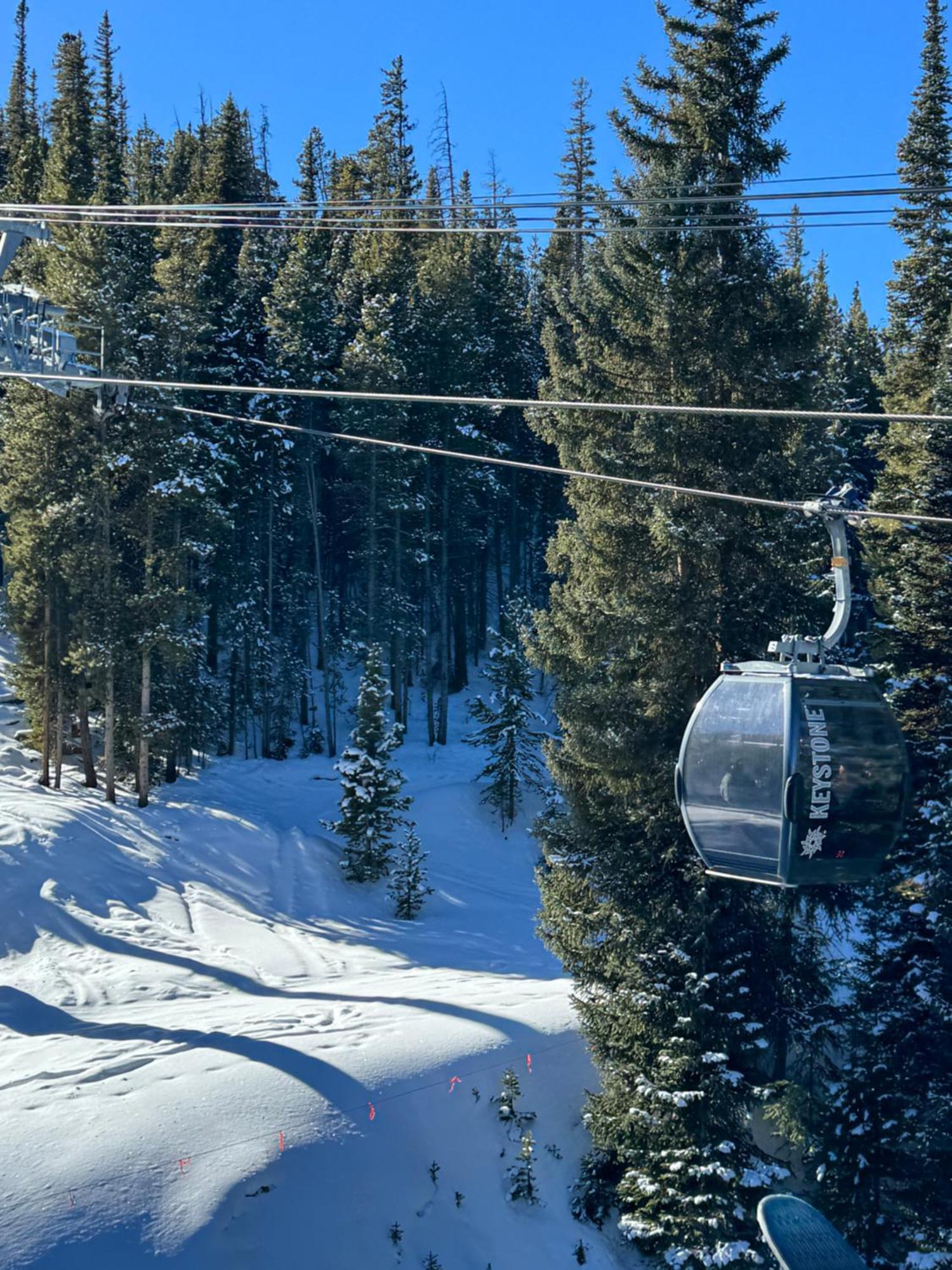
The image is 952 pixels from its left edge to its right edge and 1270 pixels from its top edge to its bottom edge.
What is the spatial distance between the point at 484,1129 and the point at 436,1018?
2.57 metres

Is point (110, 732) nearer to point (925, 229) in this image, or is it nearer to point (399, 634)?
point (399, 634)

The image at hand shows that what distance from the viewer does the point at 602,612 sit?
14977mm

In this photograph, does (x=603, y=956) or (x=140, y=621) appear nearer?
(x=603, y=956)

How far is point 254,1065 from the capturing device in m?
14.2

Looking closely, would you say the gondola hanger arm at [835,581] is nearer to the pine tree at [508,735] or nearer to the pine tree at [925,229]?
the pine tree at [925,229]

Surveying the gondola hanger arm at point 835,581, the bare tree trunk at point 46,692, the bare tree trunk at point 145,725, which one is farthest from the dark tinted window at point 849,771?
the bare tree trunk at point 46,692

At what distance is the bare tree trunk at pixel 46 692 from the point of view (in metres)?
28.2

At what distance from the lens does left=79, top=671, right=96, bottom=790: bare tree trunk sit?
28.3 m

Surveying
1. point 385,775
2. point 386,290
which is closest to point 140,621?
point 385,775

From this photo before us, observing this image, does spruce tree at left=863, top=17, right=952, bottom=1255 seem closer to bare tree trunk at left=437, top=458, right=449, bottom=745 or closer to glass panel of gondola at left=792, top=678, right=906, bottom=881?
glass panel of gondola at left=792, top=678, right=906, bottom=881

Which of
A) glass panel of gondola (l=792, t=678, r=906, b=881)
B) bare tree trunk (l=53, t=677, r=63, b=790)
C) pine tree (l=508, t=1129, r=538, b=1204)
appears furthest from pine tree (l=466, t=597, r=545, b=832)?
glass panel of gondola (l=792, t=678, r=906, b=881)

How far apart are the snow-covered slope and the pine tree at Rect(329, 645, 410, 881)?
3.33 feet

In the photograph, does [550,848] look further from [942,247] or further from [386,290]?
[386,290]

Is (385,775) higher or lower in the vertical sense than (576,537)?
lower
